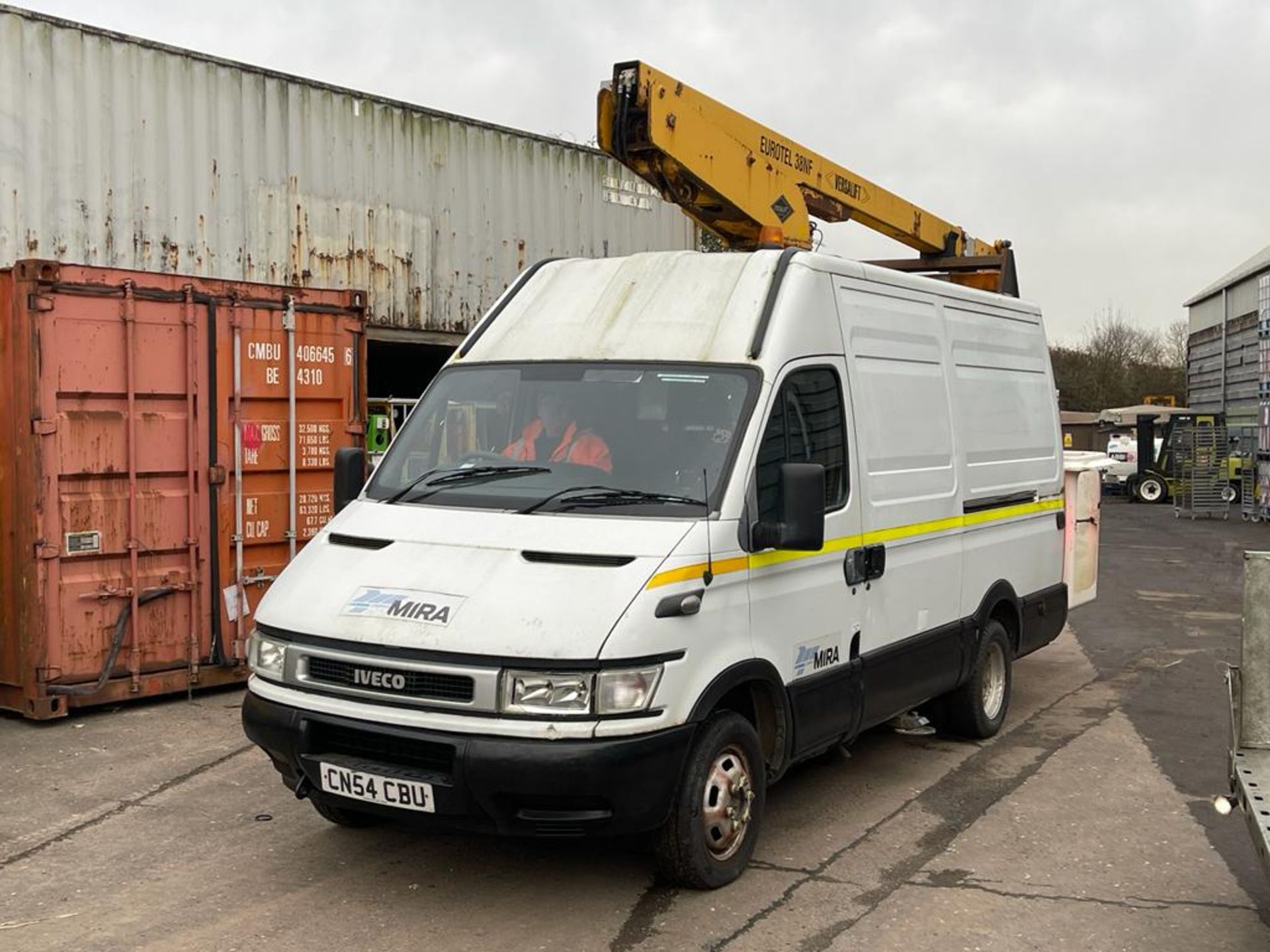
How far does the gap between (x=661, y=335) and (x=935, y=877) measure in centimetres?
253

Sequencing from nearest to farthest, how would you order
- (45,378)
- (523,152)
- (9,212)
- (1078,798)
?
(1078,798)
(45,378)
(9,212)
(523,152)

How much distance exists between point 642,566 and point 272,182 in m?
9.33

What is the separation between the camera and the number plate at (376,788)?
439 cm

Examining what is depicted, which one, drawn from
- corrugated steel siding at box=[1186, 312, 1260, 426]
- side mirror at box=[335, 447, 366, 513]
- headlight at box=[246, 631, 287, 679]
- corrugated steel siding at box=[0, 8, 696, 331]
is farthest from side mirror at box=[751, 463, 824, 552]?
corrugated steel siding at box=[1186, 312, 1260, 426]

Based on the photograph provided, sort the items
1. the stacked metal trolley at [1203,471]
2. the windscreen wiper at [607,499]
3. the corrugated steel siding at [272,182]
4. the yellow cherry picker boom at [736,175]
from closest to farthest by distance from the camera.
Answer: the windscreen wiper at [607,499] → the yellow cherry picker boom at [736,175] → the corrugated steel siding at [272,182] → the stacked metal trolley at [1203,471]

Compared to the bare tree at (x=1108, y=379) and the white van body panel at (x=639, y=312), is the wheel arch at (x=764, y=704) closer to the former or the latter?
the white van body panel at (x=639, y=312)

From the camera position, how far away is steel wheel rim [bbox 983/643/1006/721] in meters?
7.34

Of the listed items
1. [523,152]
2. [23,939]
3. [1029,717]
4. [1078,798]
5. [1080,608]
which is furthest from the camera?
[523,152]

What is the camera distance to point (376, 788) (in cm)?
449

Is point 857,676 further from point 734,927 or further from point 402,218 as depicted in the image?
point 402,218

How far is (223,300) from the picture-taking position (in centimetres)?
838

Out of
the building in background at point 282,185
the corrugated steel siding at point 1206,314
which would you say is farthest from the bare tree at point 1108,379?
the building in background at point 282,185

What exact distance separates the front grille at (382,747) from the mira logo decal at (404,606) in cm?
42

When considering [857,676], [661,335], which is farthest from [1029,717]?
[661,335]
